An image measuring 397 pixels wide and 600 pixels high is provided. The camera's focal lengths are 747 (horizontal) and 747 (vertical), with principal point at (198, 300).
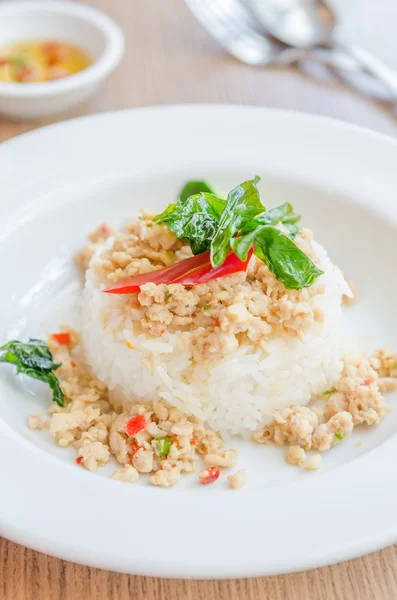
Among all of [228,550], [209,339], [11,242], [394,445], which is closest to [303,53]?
[11,242]

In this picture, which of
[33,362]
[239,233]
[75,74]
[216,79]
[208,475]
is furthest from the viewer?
[216,79]

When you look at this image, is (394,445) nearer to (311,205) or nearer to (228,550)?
(228,550)

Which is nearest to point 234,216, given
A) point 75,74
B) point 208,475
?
point 208,475

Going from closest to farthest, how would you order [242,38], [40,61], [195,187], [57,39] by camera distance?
1. [195,187]
2. [40,61]
3. [57,39]
4. [242,38]

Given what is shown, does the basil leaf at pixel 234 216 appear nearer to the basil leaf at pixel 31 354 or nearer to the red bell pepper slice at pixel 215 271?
the red bell pepper slice at pixel 215 271

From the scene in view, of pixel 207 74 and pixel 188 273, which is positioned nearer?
pixel 188 273

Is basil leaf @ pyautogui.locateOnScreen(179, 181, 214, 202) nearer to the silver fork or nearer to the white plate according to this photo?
the white plate

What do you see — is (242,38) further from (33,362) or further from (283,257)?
(33,362)
